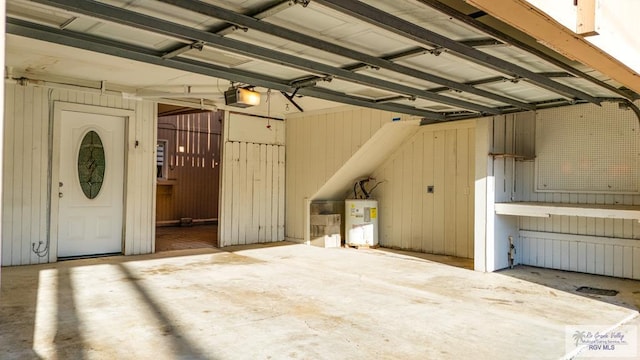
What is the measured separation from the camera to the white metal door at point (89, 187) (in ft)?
20.7

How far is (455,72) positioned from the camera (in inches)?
162

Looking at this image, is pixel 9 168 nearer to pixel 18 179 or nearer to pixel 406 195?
pixel 18 179

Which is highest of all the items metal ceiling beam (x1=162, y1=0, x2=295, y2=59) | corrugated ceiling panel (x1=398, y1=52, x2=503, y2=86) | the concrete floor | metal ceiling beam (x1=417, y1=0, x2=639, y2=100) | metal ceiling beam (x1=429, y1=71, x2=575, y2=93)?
metal ceiling beam (x1=162, y1=0, x2=295, y2=59)

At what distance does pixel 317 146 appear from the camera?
829cm

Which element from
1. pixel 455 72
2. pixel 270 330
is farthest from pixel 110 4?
pixel 455 72

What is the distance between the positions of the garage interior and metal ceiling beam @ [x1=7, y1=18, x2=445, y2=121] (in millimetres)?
16

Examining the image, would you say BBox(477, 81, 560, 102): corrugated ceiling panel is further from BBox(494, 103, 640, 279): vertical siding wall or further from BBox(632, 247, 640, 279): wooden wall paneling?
Result: BBox(632, 247, 640, 279): wooden wall paneling

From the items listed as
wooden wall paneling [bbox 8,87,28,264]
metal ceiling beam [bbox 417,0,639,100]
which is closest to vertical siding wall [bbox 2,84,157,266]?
wooden wall paneling [bbox 8,87,28,264]

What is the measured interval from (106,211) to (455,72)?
5.28 metres

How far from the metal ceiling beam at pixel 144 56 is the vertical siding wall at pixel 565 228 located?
7.96 feet

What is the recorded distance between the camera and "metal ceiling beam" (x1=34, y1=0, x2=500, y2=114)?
2654 millimetres

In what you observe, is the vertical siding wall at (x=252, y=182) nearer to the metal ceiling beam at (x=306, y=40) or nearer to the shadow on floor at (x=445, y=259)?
the shadow on floor at (x=445, y=259)

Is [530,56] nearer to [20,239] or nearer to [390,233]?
[390,233]

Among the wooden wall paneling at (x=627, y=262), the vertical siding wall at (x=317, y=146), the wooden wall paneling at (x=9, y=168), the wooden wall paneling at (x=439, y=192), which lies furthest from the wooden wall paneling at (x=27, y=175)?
the wooden wall paneling at (x=627, y=262)
